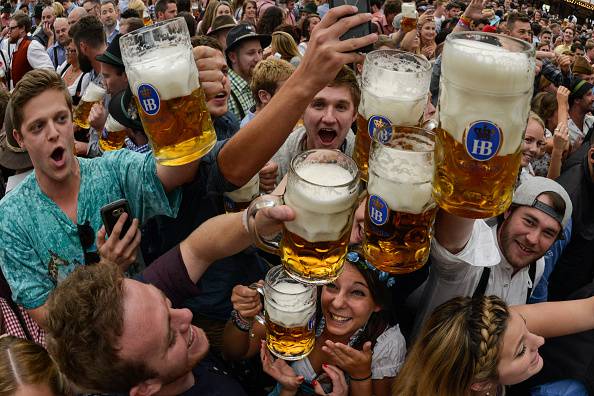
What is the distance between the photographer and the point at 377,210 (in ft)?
3.26

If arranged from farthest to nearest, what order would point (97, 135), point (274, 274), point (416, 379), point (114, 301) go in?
1. point (97, 135)
2. point (416, 379)
3. point (274, 274)
4. point (114, 301)

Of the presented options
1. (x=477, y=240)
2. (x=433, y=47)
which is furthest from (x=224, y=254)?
(x=433, y=47)

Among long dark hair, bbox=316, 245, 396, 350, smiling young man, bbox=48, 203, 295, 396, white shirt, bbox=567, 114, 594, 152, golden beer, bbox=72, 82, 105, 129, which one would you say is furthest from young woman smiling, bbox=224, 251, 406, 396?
white shirt, bbox=567, 114, 594, 152

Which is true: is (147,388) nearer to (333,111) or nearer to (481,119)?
(481,119)

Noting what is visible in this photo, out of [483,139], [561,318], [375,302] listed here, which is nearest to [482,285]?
[561,318]

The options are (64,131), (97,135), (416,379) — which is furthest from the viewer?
(97,135)

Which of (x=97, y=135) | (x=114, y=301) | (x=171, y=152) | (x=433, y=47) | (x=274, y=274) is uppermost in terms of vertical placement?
(x=171, y=152)

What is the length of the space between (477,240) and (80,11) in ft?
17.6

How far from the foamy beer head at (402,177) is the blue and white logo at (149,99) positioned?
507 millimetres

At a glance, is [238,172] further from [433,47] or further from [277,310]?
[433,47]

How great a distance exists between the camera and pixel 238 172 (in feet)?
4.53

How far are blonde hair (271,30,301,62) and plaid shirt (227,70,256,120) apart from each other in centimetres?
71

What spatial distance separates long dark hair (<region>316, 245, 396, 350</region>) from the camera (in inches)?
65.7

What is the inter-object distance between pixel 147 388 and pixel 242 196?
2.39ft
